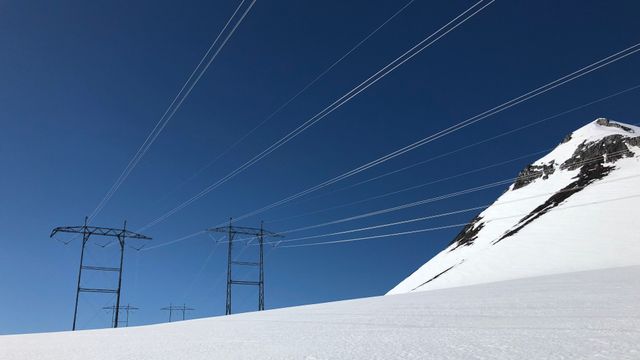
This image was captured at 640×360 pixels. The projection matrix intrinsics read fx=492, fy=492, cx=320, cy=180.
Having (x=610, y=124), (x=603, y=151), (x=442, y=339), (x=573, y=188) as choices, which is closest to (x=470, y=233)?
(x=573, y=188)

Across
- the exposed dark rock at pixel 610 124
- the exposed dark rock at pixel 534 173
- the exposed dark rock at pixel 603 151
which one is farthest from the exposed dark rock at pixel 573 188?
the exposed dark rock at pixel 610 124

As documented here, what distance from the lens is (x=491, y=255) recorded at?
304ft

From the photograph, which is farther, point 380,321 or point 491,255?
point 491,255

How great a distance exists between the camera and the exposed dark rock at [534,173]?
527 ft

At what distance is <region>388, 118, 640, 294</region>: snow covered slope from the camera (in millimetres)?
79312

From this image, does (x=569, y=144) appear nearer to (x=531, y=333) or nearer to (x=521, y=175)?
(x=521, y=175)

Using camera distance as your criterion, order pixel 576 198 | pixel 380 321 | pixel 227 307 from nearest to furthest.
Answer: pixel 380 321 < pixel 227 307 < pixel 576 198

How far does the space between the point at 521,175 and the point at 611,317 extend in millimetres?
180747

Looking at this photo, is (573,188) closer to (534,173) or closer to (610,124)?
(534,173)

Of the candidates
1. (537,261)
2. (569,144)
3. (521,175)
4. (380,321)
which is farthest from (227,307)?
(569,144)

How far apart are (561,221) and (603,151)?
61.0 meters

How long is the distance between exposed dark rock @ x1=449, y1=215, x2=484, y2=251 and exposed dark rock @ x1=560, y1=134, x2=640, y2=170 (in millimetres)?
33271

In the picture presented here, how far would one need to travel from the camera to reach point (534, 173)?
165m

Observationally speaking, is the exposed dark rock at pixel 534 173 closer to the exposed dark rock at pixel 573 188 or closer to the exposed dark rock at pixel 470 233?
the exposed dark rock at pixel 573 188
